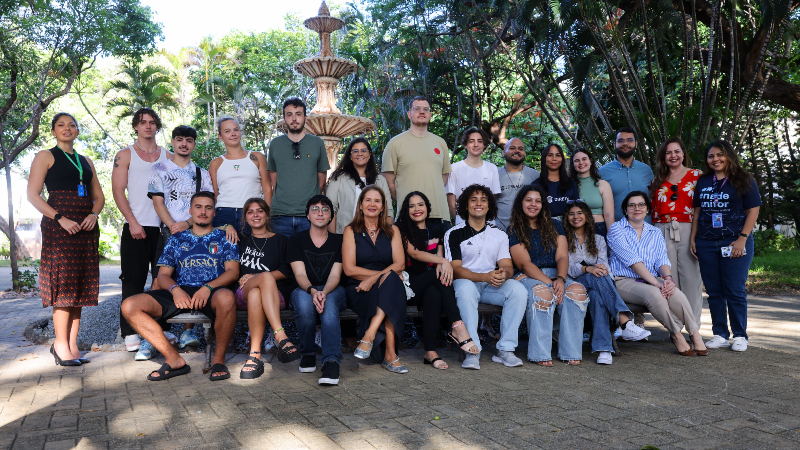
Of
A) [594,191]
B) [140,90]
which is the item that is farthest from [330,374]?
[140,90]

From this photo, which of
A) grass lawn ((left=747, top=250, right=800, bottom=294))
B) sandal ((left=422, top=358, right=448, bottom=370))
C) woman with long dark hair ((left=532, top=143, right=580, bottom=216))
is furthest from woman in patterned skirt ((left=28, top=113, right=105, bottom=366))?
grass lawn ((left=747, top=250, right=800, bottom=294))

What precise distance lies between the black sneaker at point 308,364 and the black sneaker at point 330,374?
0.33 metres

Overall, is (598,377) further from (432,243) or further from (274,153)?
(274,153)

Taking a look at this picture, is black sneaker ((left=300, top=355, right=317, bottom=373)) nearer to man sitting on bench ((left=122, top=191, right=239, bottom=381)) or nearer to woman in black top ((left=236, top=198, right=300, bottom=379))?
woman in black top ((left=236, top=198, right=300, bottom=379))

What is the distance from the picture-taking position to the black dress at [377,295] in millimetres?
4641

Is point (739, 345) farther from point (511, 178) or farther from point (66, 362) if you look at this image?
point (66, 362)

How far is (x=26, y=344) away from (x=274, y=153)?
324 cm

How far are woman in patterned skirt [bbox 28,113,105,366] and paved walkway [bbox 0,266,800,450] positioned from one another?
0.40m

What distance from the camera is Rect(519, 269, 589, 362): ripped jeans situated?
490 centimetres

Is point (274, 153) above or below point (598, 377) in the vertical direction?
above

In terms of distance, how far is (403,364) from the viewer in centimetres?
482

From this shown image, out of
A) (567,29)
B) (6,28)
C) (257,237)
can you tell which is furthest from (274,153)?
(6,28)

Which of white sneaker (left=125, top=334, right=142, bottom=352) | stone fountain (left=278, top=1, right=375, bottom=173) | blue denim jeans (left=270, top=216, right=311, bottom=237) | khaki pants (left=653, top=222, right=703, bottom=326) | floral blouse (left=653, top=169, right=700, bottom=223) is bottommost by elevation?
white sneaker (left=125, top=334, right=142, bottom=352)

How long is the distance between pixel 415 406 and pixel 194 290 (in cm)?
221
